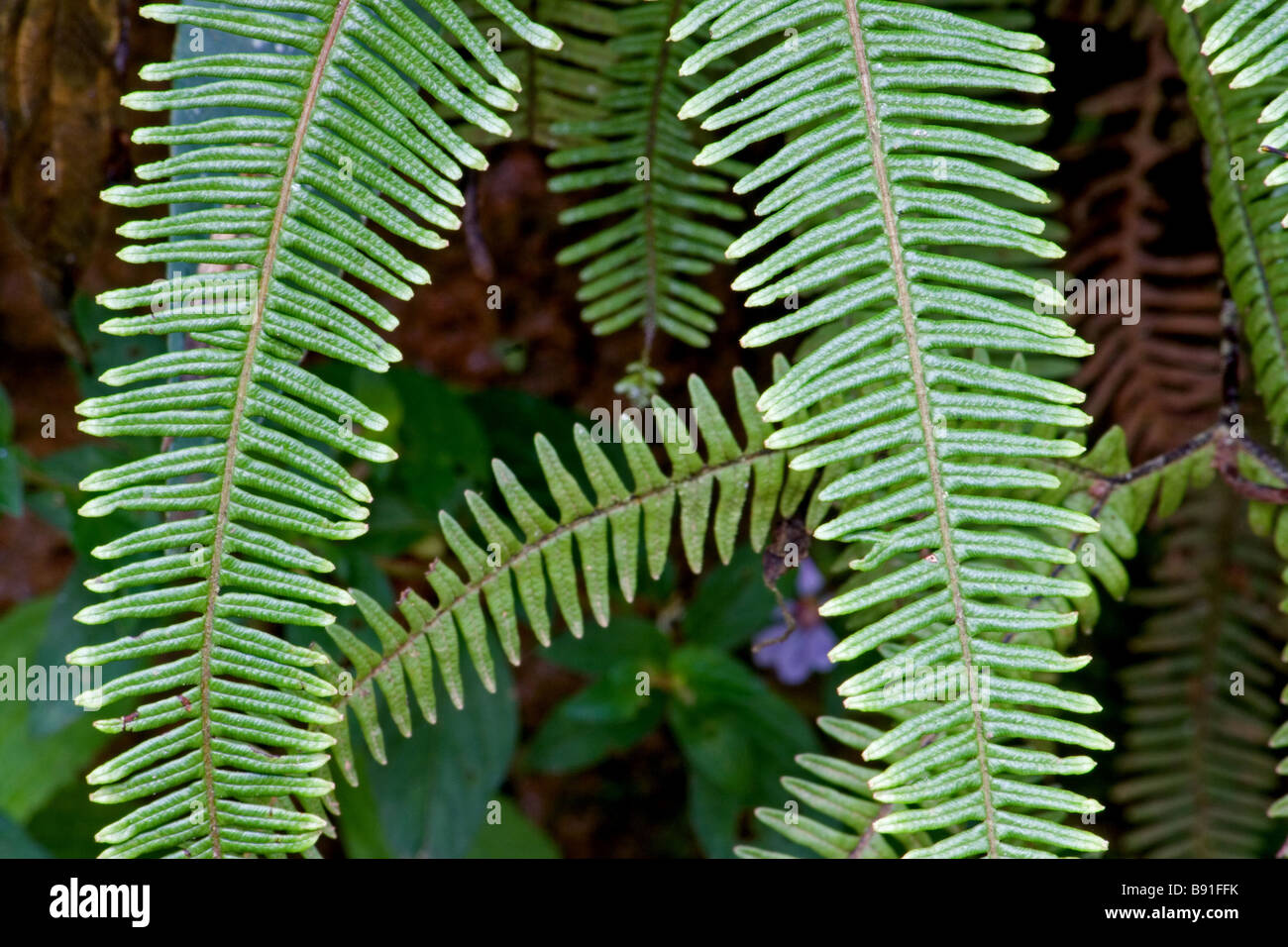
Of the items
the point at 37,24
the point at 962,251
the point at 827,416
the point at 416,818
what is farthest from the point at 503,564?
→ the point at 37,24

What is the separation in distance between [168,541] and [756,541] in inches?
27.1

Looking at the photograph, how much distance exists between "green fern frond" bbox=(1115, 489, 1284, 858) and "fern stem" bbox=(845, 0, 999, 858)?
1090mm

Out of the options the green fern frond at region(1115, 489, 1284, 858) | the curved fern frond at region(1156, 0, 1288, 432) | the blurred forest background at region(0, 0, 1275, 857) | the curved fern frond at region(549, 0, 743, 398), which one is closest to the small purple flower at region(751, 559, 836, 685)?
the blurred forest background at region(0, 0, 1275, 857)

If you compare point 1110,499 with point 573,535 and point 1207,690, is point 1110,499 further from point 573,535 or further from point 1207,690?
point 1207,690

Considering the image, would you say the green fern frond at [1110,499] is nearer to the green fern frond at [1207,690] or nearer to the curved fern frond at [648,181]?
the curved fern frond at [648,181]

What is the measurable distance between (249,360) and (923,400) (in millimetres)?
685

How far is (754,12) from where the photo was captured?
1.00 metres

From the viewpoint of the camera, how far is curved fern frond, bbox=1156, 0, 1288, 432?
48.9 inches

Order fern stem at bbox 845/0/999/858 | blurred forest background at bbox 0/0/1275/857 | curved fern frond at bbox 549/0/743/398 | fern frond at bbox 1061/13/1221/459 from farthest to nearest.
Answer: fern frond at bbox 1061/13/1221/459
blurred forest background at bbox 0/0/1275/857
curved fern frond at bbox 549/0/743/398
fern stem at bbox 845/0/999/858

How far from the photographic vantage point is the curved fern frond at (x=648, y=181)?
1400mm

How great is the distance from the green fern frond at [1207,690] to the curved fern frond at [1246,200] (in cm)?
70

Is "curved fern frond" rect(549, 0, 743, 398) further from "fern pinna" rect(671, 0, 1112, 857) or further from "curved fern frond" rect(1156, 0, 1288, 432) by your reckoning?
"curved fern frond" rect(1156, 0, 1288, 432)
